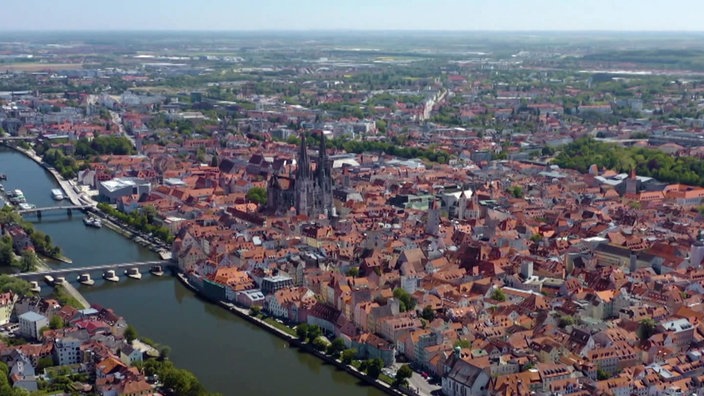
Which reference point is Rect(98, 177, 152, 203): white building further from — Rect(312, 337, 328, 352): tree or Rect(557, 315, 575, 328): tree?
Rect(557, 315, 575, 328): tree

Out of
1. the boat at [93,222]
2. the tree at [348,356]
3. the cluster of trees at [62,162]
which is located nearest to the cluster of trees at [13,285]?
the tree at [348,356]

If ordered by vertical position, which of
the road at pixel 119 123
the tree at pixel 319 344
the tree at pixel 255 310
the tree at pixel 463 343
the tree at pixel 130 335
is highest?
the tree at pixel 463 343

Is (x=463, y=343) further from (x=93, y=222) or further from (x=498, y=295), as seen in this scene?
(x=93, y=222)

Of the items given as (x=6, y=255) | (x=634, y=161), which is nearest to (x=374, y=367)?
(x=6, y=255)

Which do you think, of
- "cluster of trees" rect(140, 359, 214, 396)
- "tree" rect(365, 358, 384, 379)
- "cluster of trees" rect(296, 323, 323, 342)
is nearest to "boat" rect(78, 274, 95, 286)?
"cluster of trees" rect(296, 323, 323, 342)

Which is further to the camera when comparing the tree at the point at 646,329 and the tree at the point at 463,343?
the tree at the point at 646,329

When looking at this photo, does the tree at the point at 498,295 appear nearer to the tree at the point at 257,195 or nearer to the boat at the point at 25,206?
the tree at the point at 257,195
